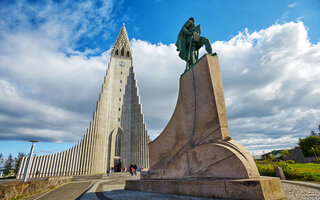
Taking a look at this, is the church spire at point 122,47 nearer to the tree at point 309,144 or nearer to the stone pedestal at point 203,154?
the stone pedestal at point 203,154

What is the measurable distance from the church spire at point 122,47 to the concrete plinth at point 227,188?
108 ft

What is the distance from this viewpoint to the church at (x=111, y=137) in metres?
22.7

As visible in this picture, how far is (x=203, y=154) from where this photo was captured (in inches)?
194

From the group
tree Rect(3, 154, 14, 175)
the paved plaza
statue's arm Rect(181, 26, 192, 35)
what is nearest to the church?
the paved plaza

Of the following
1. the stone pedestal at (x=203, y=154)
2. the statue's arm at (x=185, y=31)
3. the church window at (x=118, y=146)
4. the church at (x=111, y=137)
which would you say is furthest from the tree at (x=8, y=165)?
the statue's arm at (x=185, y=31)

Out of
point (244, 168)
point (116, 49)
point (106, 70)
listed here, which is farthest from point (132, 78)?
point (244, 168)

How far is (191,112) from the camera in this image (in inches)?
251

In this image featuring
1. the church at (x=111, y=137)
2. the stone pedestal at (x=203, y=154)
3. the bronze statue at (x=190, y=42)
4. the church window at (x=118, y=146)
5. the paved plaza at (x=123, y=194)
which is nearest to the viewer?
the stone pedestal at (x=203, y=154)

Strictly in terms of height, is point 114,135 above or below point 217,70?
above

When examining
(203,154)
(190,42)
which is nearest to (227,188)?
(203,154)

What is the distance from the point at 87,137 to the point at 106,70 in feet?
43.4

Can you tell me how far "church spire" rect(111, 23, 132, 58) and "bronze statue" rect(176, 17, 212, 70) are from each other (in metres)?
28.6

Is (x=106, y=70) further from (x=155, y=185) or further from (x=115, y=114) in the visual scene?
(x=155, y=185)

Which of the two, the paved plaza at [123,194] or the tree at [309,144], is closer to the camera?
the paved plaza at [123,194]
